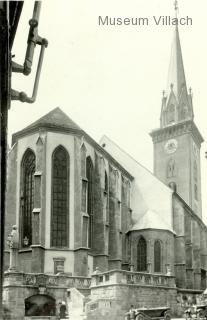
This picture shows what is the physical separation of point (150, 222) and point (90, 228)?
22.8ft

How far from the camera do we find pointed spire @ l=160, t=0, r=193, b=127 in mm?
62594

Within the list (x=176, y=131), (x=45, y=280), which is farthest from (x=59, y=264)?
(x=176, y=131)

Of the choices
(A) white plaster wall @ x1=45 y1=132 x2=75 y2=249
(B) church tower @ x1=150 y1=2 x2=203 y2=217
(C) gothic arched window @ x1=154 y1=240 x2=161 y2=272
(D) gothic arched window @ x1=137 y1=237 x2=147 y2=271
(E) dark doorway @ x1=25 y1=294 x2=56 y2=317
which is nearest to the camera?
(E) dark doorway @ x1=25 y1=294 x2=56 y2=317

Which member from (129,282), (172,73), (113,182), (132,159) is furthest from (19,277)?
(172,73)

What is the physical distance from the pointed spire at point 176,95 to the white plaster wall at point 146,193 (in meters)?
13.7

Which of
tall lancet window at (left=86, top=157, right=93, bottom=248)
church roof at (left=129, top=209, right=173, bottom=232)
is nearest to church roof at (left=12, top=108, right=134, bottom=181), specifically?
tall lancet window at (left=86, top=157, right=93, bottom=248)

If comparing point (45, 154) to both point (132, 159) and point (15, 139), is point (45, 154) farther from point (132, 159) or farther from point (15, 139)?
point (132, 159)

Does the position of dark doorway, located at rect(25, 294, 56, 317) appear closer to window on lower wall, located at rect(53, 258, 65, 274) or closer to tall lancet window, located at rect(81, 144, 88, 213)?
window on lower wall, located at rect(53, 258, 65, 274)

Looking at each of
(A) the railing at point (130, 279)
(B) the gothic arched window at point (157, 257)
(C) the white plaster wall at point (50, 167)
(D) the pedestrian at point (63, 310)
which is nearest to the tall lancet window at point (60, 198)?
(C) the white plaster wall at point (50, 167)

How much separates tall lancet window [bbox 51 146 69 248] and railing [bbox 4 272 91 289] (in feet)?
19.4

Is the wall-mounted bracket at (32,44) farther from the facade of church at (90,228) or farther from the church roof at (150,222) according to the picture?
the church roof at (150,222)

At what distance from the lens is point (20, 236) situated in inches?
1404

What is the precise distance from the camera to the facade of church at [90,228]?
26.8 m

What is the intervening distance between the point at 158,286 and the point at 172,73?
40.4 metres
